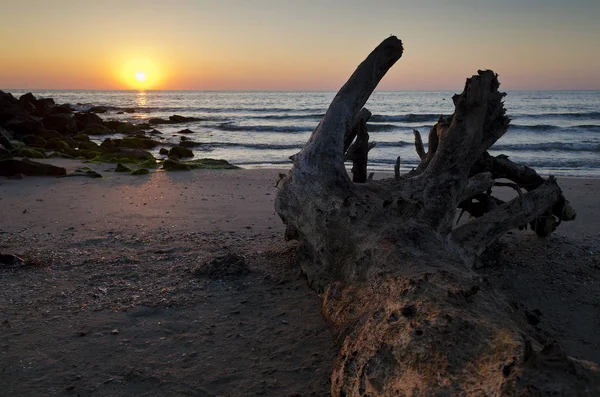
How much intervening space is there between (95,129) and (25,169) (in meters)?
18.5

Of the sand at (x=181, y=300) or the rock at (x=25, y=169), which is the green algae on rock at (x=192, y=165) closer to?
the rock at (x=25, y=169)

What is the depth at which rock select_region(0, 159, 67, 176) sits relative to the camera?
31.9 feet

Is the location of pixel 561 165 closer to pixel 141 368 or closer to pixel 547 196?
pixel 547 196

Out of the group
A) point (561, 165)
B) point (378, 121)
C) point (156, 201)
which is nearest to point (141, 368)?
point (156, 201)

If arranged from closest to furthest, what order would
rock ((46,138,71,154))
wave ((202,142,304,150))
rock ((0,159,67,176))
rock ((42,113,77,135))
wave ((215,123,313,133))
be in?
rock ((0,159,67,176))
rock ((46,138,71,154))
wave ((202,142,304,150))
rock ((42,113,77,135))
wave ((215,123,313,133))

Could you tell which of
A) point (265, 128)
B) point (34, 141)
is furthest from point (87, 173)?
point (265, 128)

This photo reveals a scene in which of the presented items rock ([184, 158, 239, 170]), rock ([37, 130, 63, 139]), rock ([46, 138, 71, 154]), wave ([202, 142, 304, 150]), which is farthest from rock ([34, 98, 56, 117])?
rock ([184, 158, 239, 170])

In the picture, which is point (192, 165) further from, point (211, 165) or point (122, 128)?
point (122, 128)

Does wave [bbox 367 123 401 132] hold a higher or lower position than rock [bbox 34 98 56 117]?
lower

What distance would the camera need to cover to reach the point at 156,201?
7.96 m

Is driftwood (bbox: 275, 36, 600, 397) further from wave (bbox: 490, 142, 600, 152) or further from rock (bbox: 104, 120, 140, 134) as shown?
rock (bbox: 104, 120, 140, 134)

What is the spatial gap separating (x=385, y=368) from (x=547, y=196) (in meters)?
3.58

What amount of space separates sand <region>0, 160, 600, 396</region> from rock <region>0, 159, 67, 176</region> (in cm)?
281

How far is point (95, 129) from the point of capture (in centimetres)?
2708
